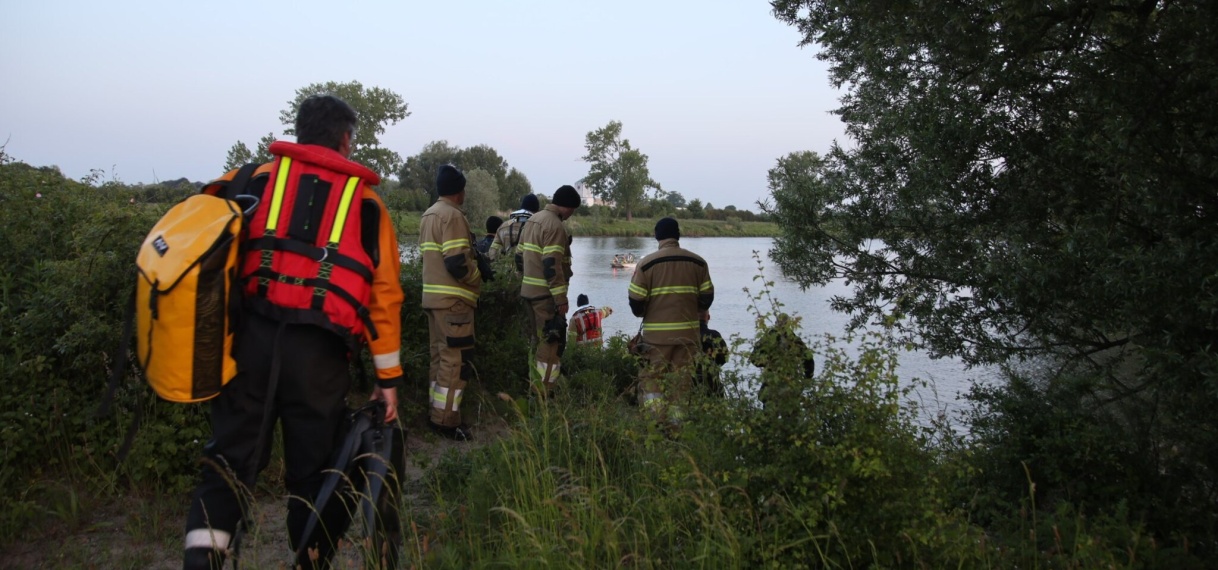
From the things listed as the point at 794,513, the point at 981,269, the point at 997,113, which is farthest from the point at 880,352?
the point at 997,113

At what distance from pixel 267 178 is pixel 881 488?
8.95ft

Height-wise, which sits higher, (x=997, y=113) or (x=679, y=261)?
(x=997, y=113)

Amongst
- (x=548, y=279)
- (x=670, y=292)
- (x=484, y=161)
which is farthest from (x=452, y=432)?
(x=484, y=161)

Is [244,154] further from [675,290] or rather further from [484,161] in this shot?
[484,161]

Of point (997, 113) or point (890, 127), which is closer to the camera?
point (997, 113)

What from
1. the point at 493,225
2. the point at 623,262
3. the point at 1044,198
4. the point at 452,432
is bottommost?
the point at 452,432

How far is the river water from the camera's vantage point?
24.0 ft

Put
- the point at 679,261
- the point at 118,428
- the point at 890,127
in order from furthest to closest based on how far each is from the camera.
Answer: the point at 679,261 → the point at 890,127 → the point at 118,428

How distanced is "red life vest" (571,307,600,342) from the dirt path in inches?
191

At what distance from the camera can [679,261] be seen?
22.6ft

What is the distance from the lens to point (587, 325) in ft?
31.3

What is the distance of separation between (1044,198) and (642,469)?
3080mm

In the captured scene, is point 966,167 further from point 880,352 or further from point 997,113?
point 880,352

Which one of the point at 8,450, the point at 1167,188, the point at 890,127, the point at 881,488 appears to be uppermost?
the point at 890,127
